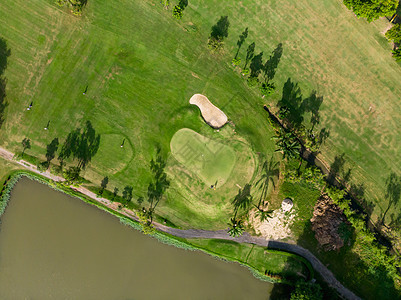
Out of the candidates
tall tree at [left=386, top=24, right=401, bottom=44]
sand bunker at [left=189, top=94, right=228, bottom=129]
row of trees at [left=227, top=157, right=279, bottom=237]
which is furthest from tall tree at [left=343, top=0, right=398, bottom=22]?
row of trees at [left=227, top=157, right=279, bottom=237]

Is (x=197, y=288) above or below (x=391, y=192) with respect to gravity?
below

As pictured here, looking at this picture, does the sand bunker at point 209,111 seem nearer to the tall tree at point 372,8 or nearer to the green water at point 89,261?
the green water at point 89,261

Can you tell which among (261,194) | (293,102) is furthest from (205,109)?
(261,194)

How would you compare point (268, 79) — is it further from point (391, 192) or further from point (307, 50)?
point (391, 192)

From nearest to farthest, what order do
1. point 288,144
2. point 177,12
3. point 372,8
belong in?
1. point 372,8
2. point 288,144
3. point 177,12

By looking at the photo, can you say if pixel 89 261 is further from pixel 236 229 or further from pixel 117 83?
pixel 117 83

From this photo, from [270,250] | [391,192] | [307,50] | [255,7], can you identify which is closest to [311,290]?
[270,250]

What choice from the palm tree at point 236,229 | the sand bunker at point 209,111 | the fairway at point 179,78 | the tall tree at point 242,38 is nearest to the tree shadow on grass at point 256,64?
the fairway at point 179,78
